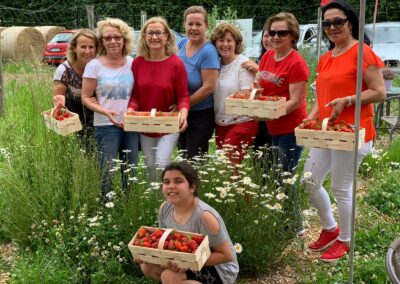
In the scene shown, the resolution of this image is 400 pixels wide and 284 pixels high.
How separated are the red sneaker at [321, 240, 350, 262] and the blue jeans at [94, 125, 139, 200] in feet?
5.15

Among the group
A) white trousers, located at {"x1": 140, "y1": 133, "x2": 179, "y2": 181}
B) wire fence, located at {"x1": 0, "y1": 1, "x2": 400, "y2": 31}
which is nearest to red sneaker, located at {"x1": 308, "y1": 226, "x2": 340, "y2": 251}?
white trousers, located at {"x1": 140, "y1": 133, "x2": 179, "y2": 181}

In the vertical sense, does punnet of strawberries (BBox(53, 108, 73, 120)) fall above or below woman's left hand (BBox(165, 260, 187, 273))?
above

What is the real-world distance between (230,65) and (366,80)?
1.20 meters

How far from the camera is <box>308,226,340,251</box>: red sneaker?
402 cm

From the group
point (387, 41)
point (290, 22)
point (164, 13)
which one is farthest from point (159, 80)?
point (164, 13)

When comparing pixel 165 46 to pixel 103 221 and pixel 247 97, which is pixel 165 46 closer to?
pixel 247 97

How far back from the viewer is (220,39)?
4.16 meters

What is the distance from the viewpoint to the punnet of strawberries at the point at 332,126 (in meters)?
3.32

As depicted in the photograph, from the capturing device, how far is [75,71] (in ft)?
14.1

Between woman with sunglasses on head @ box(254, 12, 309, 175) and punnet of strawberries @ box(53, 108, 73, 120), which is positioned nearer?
woman with sunglasses on head @ box(254, 12, 309, 175)

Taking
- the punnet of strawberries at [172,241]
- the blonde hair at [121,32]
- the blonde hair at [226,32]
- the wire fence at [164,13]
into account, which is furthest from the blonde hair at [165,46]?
the wire fence at [164,13]

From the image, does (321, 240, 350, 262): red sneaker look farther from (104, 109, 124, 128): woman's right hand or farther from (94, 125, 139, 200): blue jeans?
(104, 109, 124, 128): woman's right hand

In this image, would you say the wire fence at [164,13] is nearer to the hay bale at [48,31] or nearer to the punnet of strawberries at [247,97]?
the hay bale at [48,31]

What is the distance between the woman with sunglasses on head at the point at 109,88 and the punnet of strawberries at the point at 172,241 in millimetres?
1188
